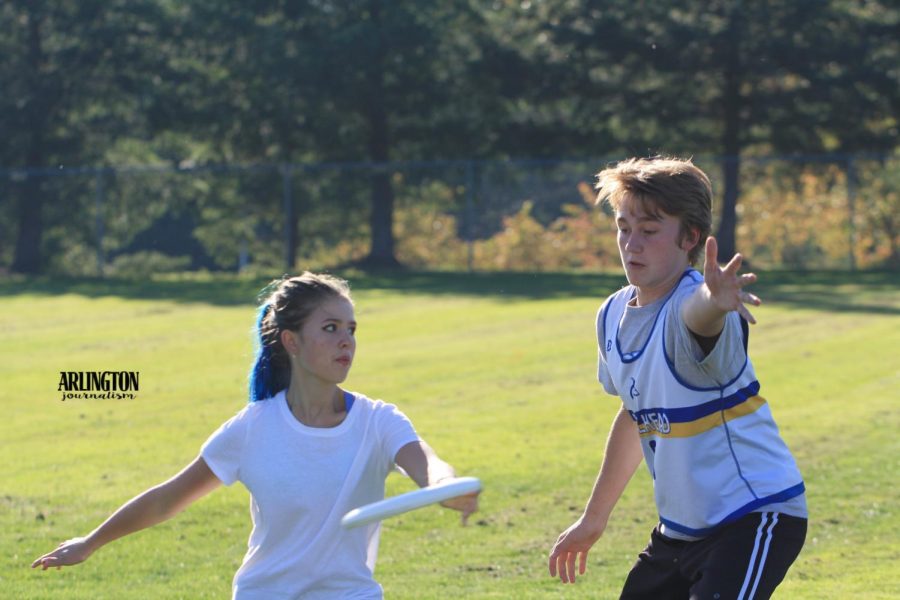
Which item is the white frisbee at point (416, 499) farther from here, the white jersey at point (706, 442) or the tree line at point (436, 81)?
the tree line at point (436, 81)

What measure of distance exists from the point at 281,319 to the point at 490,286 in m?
23.3

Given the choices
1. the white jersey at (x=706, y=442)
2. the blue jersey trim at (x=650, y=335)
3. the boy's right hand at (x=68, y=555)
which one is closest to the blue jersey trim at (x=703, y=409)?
the white jersey at (x=706, y=442)

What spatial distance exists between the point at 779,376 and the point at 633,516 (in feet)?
21.1

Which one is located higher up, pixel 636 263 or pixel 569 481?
pixel 636 263

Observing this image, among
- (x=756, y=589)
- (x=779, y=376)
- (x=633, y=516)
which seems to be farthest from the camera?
(x=779, y=376)

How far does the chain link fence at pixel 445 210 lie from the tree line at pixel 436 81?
0.76 metres

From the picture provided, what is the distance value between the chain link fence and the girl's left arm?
2700cm

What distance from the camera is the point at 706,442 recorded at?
4.11 metres

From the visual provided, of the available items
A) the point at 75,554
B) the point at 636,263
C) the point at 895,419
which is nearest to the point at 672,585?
the point at 636,263

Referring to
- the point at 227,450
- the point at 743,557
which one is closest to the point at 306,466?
the point at 227,450

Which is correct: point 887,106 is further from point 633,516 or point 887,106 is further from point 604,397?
point 633,516

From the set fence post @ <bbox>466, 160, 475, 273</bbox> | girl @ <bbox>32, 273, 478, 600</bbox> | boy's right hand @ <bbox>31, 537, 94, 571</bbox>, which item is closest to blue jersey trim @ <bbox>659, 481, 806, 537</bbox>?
girl @ <bbox>32, 273, 478, 600</bbox>

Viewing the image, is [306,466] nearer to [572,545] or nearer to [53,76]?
[572,545]

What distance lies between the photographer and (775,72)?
33.6 meters
